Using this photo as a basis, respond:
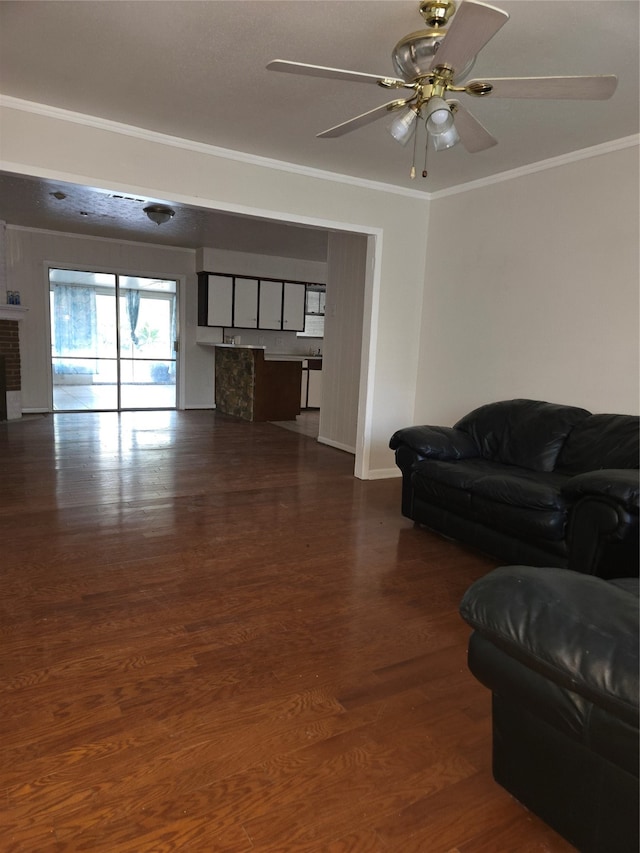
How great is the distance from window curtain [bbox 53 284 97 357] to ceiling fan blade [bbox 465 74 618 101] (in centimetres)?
714

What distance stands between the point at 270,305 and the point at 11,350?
3.83 meters

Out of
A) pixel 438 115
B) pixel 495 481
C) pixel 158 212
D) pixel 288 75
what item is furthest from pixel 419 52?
pixel 158 212

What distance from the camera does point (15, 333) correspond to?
708 centimetres

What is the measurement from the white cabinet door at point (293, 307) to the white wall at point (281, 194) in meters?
4.36

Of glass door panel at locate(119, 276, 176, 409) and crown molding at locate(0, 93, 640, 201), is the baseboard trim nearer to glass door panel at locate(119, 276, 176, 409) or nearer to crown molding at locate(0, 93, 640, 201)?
crown molding at locate(0, 93, 640, 201)

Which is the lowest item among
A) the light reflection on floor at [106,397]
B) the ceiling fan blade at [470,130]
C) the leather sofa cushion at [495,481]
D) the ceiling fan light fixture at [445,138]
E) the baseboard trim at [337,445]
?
the baseboard trim at [337,445]

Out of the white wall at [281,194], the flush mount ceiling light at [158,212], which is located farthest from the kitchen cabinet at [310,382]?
the white wall at [281,194]

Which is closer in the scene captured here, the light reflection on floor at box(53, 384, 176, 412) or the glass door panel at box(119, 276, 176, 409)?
the light reflection on floor at box(53, 384, 176, 412)

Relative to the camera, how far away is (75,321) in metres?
7.84

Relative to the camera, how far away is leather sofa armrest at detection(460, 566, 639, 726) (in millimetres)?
1008

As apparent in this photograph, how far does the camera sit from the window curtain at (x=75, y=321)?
771 cm

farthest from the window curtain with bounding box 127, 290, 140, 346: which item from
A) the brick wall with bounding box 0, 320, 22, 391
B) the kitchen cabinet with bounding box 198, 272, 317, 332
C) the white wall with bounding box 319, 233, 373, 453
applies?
the white wall with bounding box 319, 233, 373, 453

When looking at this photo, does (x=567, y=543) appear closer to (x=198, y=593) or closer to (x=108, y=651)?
(x=198, y=593)

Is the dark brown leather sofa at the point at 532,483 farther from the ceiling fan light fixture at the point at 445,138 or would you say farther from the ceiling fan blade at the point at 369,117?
the ceiling fan blade at the point at 369,117
